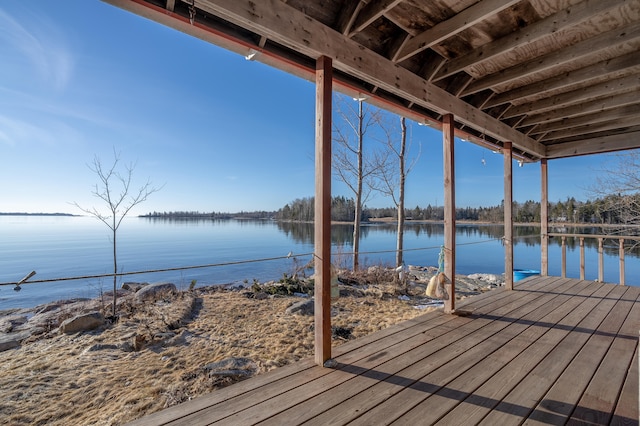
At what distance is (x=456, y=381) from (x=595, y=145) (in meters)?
5.00

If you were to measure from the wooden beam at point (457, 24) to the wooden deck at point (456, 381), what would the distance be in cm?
232

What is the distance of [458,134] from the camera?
3.69m

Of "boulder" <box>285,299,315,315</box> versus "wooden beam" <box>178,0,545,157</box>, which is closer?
"wooden beam" <box>178,0,545,157</box>

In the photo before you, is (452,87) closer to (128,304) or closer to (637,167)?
(128,304)

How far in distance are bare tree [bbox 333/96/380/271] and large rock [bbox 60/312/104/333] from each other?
625 centimetres

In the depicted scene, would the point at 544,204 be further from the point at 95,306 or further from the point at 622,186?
the point at 95,306

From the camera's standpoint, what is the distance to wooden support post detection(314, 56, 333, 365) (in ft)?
6.36

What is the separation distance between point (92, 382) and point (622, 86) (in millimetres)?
5777

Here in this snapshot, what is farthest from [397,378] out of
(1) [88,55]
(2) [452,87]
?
(1) [88,55]

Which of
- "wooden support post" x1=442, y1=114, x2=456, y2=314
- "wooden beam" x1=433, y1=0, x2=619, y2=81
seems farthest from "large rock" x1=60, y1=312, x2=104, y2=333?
"wooden beam" x1=433, y1=0, x2=619, y2=81

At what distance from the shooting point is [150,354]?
10.0 feet

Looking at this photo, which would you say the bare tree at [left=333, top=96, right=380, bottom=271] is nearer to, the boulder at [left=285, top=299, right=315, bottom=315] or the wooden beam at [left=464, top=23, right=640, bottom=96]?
the boulder at [left=285, top=299, right=315, bottom=315]

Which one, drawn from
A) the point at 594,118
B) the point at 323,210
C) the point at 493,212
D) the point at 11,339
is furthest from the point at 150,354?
the point at 493,212

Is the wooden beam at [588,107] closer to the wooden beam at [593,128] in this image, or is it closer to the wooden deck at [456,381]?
the wooden beam at [593,128]
